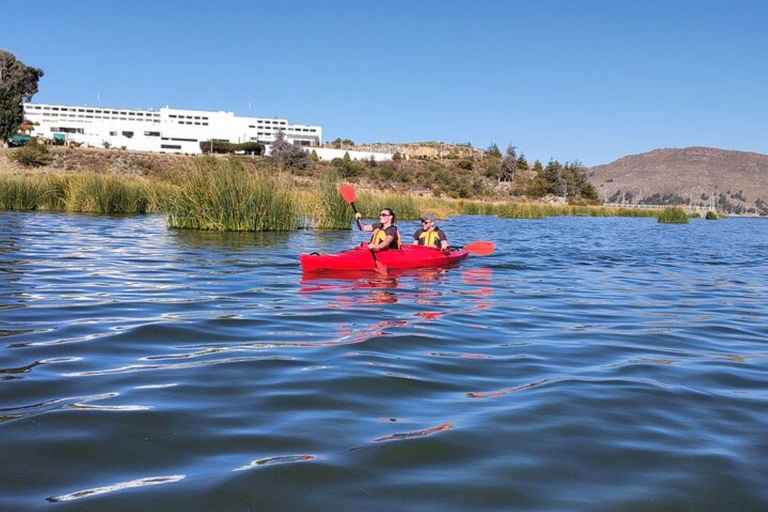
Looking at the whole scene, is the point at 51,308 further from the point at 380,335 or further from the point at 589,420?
the point at 589,420

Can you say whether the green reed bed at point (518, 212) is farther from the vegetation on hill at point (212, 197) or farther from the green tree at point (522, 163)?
the green tree at point (522, 163)

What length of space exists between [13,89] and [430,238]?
66.6 m

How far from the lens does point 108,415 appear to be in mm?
3984

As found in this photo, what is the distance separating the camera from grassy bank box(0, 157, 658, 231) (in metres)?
18.0

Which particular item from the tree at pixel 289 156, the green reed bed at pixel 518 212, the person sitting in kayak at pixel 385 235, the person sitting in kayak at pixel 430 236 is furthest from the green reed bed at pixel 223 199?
the tree at pixel 289 156

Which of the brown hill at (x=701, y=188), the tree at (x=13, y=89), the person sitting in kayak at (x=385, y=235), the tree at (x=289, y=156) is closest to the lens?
the person sitting in kayak at (x=385, y=235)

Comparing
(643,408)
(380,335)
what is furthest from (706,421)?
(380,335)

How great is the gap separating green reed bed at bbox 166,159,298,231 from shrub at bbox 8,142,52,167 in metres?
46.4

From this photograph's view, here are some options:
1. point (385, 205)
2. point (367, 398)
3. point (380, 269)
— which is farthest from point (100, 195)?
point (367, 398)

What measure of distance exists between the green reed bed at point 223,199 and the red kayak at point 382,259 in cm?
632

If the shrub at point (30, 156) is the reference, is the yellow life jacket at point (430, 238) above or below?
below

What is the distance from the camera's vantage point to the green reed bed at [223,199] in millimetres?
17891

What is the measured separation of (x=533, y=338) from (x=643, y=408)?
2.34 metres

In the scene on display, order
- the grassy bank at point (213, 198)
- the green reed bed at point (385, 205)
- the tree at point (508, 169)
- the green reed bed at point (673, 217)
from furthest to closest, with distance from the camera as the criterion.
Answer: the tree at point (508, 169), the green reed bed at point (673, 217), the green reed bed at point (385, 205), the grassy bank at point (213, 198)
